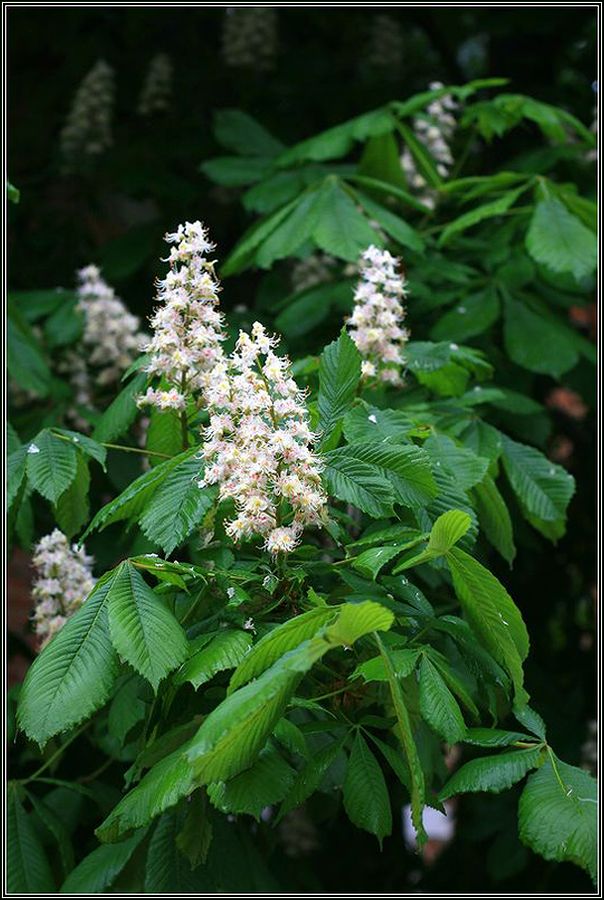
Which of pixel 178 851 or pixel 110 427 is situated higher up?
pixel 110 427

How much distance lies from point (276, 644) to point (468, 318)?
5.13ft

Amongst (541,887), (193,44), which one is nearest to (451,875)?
(541,887)

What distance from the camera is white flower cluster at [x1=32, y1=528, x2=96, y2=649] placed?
200cm

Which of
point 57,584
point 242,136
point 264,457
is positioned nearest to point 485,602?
point 264,457

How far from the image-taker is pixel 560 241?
256cm

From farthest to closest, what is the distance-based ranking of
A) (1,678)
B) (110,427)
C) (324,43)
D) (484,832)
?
(324,43) → (484,832) → (1,678) → (110,427)

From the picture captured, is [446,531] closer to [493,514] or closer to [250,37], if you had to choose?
[493,514]

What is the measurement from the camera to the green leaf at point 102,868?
1.65 meters

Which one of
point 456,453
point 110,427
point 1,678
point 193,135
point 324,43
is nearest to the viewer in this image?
point 456,453

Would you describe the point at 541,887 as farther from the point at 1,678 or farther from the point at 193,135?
the point at 193,135

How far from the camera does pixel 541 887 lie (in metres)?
3.34

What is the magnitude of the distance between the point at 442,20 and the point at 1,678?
2770 mm

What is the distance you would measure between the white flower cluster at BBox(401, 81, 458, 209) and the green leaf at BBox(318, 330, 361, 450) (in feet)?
4.60

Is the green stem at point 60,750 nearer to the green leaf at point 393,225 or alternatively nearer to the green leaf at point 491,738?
the green leaf at point 491,738
